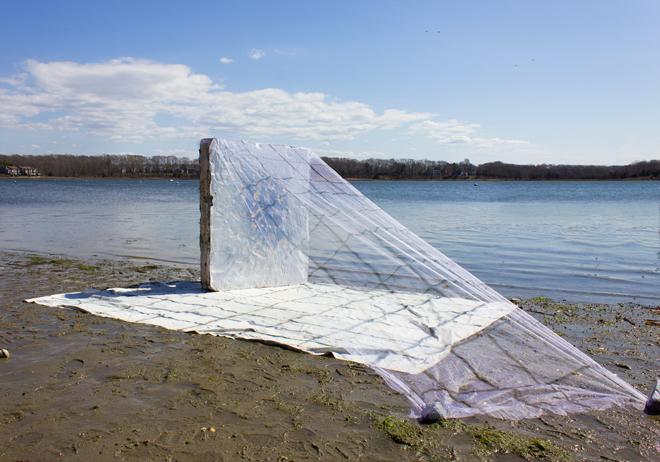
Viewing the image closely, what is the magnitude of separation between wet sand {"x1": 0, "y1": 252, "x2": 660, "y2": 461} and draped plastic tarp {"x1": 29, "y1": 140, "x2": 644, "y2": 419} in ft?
0.82

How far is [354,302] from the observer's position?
6.46 meters

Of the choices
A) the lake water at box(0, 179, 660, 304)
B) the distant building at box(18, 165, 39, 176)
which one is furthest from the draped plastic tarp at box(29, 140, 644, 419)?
the distant building at box(18, 165, 39, 176)

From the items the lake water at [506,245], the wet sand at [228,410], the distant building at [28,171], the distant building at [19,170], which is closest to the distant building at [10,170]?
the distant building at [19,170]

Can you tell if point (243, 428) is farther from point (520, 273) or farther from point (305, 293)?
point (520, 273)

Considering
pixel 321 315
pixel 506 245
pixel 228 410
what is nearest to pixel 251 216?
pixel 321 315

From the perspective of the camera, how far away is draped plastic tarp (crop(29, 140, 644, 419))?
4074 mm

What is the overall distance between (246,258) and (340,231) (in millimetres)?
1227

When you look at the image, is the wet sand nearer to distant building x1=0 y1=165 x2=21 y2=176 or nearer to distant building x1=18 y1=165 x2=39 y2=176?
distant building x1=18 y1=165 x2=39 y2=176

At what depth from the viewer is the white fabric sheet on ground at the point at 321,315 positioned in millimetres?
4829

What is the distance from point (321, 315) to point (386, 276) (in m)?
1.17

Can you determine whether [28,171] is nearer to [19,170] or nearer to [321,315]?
[19,170]

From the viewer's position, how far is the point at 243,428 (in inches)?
130

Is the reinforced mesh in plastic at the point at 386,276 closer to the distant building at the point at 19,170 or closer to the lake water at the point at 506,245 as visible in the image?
the lake water at the point at 506,245

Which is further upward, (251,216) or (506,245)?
(251,216)
